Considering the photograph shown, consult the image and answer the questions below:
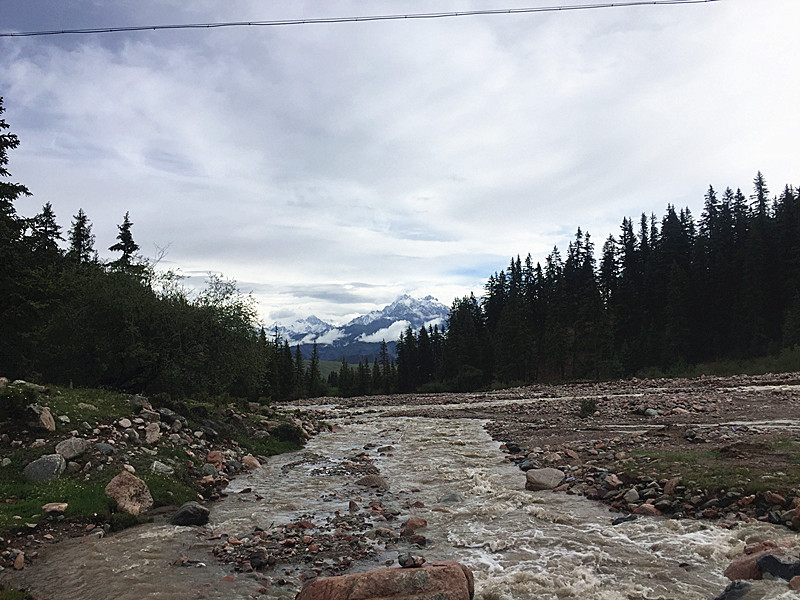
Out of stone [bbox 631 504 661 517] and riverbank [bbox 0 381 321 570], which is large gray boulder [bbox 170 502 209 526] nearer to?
riverbank [bbox 0 381 321 570]

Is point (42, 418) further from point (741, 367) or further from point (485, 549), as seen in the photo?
point (741, 367)

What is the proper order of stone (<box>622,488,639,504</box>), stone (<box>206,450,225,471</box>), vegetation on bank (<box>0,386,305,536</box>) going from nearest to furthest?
1. vegetation on bank (<box>0,386,305,536</box>)
2. stone (<box>622,488,639,504</box>)
3. stone (<box>206,450,225,471</box>)

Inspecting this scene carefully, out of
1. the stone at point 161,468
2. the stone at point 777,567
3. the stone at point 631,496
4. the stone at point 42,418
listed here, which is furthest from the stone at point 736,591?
the stone at point 42,418

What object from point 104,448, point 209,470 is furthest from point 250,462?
point 104,448

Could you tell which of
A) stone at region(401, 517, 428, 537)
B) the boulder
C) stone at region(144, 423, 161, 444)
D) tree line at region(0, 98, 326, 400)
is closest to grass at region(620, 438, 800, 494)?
stone at region(401, 517, 428, 537)

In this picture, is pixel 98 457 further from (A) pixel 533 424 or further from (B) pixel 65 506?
(A) pixel 533 424

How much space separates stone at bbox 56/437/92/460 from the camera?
12914mm

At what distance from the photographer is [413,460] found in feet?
63.2

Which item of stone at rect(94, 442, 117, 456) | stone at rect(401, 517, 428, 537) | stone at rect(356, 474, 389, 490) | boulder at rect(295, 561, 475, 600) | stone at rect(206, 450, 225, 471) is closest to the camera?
boulder at rect(295, 561, 475, 600)

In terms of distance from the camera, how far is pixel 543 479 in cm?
1394

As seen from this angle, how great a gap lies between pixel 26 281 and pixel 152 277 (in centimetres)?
735

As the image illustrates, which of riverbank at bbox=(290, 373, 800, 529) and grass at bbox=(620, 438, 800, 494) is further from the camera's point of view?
grass at bbox=(620, 438, 800, 494)

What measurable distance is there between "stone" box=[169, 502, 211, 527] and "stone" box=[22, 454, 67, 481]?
11.3 feet

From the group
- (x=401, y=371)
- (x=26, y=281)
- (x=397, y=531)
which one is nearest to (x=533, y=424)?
(x=397, y=531)
